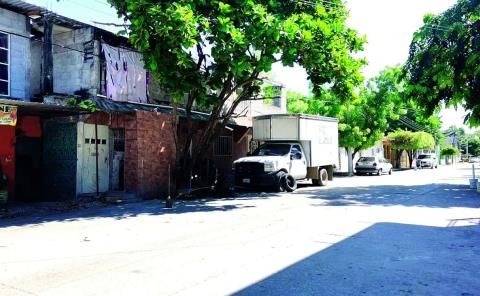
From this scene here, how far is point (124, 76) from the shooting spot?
1609 centimetres

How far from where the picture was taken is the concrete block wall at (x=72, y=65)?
15227mm

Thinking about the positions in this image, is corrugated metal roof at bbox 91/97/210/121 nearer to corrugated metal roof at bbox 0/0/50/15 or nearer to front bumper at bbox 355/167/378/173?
corrugated metal roof at bbox 0/0/50/15

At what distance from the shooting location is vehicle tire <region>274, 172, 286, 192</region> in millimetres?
17219

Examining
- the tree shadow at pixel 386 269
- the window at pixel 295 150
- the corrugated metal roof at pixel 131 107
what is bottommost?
the tree shadow at pixel 386 269

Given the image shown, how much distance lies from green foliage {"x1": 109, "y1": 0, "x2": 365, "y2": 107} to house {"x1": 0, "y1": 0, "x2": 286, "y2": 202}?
105 inches

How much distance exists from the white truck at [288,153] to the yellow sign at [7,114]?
8.90m

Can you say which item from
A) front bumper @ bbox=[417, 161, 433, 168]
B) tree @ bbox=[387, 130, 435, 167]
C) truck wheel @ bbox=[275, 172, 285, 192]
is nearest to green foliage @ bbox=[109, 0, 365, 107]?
truck wheel @ bbox=[275, 172, 285, 192]

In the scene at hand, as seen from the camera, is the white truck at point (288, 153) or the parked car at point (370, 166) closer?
the white truck at point (288, 153)

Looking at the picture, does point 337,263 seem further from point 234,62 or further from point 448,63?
point 448,63

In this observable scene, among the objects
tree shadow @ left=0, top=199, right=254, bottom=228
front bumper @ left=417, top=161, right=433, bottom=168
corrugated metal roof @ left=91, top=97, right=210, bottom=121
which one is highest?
corrugated metal roof @ left=91, top=97, right=210, bottom=121

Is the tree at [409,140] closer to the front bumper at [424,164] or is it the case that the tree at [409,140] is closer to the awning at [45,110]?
the front bumper at [424,164]

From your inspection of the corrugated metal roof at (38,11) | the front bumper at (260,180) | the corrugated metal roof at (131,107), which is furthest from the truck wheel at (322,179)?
the corrugated metal roof at (38,11)

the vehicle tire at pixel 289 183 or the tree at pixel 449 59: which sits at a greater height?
the tree at pixel 449 59

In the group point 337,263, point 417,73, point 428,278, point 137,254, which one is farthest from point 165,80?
point 417,73
